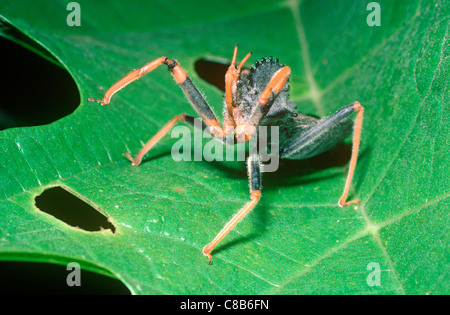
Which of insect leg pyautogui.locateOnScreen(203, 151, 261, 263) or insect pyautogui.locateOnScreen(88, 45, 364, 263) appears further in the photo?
insect pyautogui.locateOnScreen(88, 45, 364, 263)

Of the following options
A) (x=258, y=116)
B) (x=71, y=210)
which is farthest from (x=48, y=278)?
(x=258, y=116)

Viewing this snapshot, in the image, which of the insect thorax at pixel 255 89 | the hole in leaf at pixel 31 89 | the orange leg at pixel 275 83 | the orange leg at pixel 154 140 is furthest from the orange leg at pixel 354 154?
the hole in leaf at pixel 31 89

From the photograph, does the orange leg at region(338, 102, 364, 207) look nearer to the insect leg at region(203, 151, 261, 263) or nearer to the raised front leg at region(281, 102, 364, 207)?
the raised front leg at region(281, 102, 364, 207)

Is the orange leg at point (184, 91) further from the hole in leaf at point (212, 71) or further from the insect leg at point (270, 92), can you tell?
the hole in leaf at point (212, 71)

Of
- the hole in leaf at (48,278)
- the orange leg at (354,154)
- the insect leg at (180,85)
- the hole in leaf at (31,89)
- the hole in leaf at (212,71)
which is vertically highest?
the hole in leaf at (212,71)

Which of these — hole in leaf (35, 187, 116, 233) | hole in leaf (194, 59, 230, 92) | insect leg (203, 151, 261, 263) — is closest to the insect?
insect leg (203, 151, 261, 263)

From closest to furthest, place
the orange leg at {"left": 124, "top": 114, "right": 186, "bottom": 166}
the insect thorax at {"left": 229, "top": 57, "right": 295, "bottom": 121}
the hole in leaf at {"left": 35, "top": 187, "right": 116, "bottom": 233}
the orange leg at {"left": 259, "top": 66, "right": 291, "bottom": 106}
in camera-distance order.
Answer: the hole in leaf at {"left": 35, "top": 187, "right": 116, "bottom": 233} < the orange leg at {"left": 259, "top": 66, "right": 291, "bottom": 106} < the insect thorax at {"left": 229, "top": 57, "right": 295, "bottom": 121} < the orange leg at {"left": 124, "top": 114, "right": 186, "bottom": 166}
